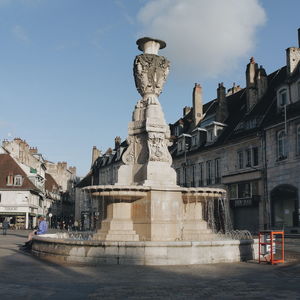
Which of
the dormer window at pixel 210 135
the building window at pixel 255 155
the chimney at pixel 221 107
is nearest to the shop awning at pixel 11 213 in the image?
the dormer window at pixel 210 135

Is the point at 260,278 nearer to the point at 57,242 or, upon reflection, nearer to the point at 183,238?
the point at 183,238

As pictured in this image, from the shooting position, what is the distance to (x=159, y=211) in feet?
46.9

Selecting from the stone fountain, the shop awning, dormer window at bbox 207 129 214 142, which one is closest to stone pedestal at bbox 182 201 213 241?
the stone fountain

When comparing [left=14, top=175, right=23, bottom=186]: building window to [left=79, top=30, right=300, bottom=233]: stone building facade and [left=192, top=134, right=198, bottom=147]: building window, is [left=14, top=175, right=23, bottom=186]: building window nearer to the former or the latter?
[left=79, top=30, right=300, bottom=233]: stone building facade

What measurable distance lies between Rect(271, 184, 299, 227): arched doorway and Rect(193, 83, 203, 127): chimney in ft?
53.0

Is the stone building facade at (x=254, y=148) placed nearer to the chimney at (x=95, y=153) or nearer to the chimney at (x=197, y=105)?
the chimney at (x=197, y=105)

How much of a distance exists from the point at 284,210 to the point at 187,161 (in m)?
14.8

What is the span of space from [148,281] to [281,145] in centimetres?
2689

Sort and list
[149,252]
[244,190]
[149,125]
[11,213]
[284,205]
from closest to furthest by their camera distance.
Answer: [149,252] → [149,125] → [284,205] → [244,190] → [11,213]

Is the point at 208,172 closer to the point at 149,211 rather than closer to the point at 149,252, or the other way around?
the point at 149,211

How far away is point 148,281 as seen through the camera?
9445mm

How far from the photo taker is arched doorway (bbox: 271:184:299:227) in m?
32.4

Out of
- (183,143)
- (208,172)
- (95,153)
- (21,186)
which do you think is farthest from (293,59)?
(95,153)

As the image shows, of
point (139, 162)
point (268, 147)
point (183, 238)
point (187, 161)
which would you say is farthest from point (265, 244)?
point (187, 161)
